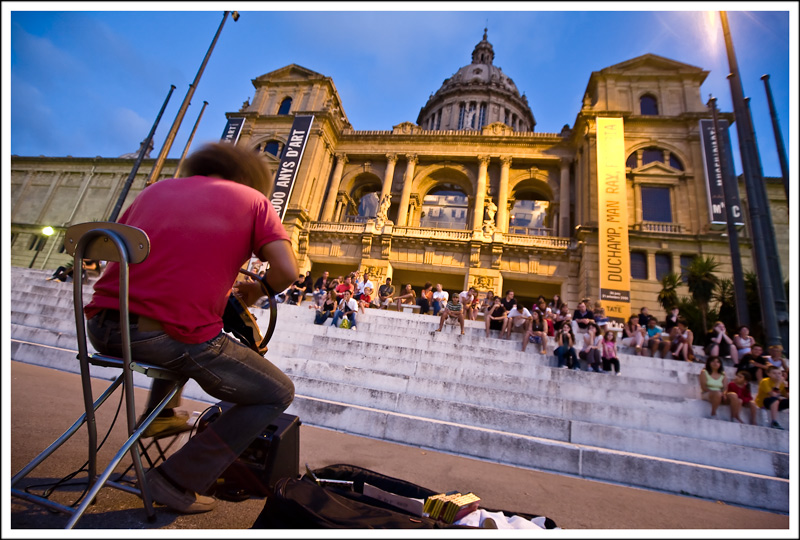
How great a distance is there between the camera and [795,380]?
6.82 feet

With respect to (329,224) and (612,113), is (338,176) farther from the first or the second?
(612,113)

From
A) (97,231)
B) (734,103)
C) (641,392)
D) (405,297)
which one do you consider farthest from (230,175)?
(734,103)

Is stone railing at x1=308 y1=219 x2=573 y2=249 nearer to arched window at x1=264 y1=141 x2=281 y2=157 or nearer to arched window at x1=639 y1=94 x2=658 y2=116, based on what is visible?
arched window at x1=264 y1=141 x2=281 y2=157

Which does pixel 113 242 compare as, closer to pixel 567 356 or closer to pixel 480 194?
pixel 567 356

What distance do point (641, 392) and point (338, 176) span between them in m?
23.5

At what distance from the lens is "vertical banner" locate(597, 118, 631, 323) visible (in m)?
16.6

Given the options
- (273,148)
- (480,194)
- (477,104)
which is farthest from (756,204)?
(477,104)

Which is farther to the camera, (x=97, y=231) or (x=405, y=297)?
(x=405, y=297)

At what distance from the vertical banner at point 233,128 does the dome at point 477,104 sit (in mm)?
24746

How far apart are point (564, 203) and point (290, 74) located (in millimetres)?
23282

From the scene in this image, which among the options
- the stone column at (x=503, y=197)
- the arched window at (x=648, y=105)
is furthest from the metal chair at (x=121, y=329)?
the arched window at (x=648, y=105)

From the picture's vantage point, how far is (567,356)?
7047 millimetres

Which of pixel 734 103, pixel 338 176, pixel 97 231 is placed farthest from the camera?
pixel 338 176

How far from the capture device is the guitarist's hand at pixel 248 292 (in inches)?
76.0
